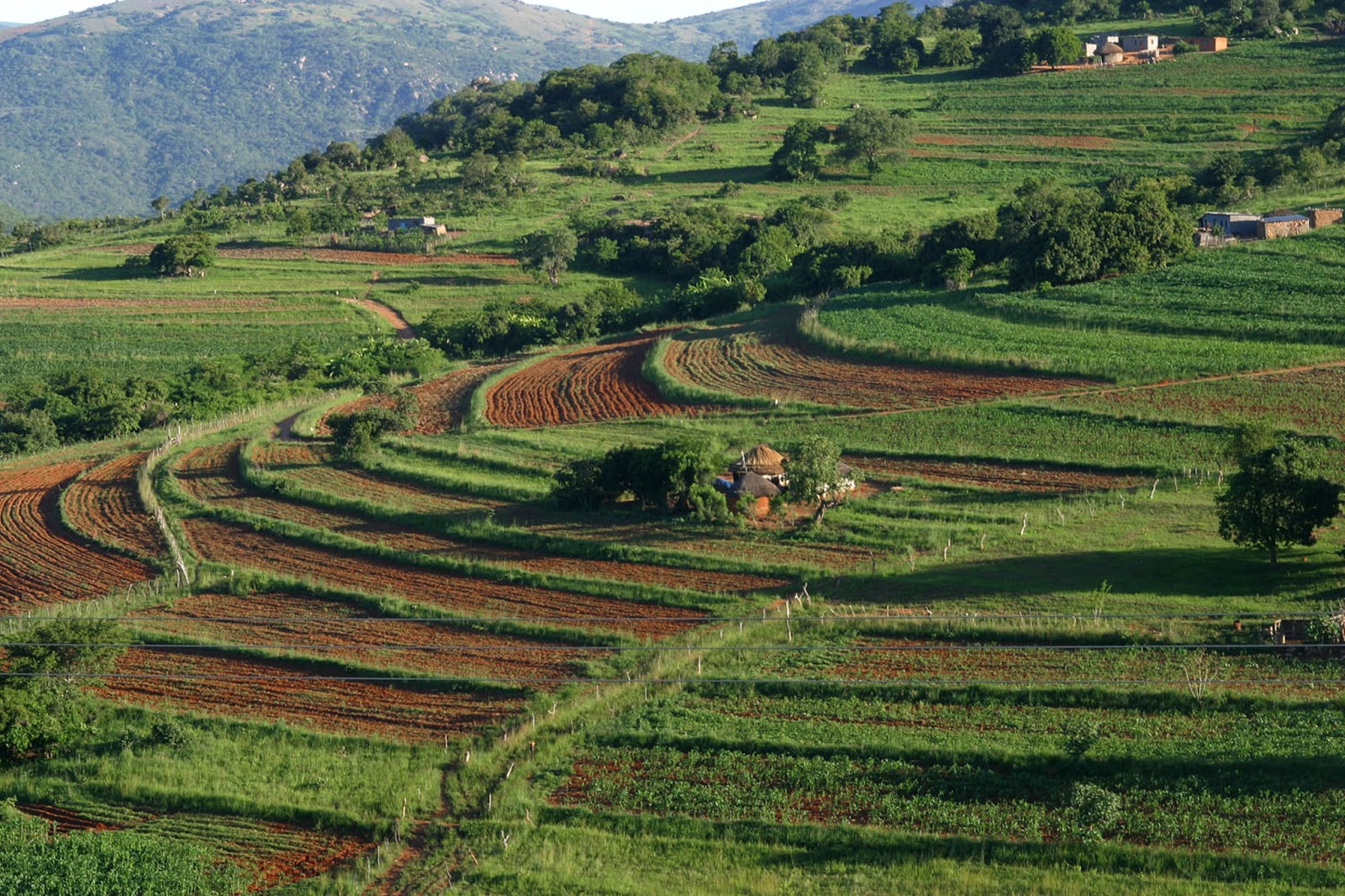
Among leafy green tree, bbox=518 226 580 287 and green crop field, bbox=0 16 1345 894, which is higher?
leafy green tree, bbox=518 226 580 287

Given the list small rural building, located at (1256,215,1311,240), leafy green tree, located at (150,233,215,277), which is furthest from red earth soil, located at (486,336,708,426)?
leafy green tree, located at (150,233,215,277)

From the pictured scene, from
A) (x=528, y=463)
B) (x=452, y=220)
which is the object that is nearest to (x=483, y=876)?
(x=528, y=463)

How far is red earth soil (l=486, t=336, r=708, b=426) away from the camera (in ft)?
185

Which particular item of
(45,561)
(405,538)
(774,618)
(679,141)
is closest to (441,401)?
(405,538)

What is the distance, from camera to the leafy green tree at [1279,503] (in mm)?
34250

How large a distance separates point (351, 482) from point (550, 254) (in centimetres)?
4312

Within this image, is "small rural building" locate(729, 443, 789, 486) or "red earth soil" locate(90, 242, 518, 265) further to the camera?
"red earth soil" locate(90, 242, 518, 265)

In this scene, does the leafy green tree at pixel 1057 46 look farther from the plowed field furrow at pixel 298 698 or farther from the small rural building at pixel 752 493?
the plowed field furrow at pixel 298 698

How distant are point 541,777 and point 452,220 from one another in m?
81.9

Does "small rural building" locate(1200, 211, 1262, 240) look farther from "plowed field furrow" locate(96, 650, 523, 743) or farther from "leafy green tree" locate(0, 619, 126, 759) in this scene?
"leafy green tree" locate(0, 619, 126, 759)

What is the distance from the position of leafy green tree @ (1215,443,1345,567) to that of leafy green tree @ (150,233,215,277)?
3092 inches

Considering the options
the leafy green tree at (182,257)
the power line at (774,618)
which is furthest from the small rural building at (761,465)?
the leafy green tree at (182,257)

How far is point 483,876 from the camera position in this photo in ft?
84.3

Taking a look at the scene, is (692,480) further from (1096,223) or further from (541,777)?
(1096,223)
